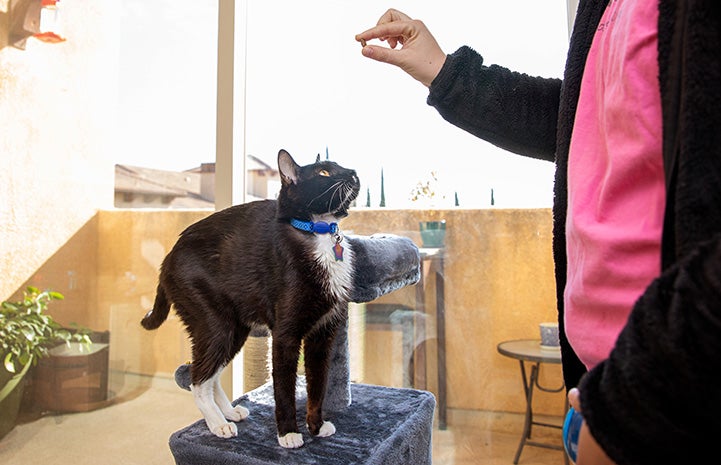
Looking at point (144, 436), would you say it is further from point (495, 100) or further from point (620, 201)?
point (620, 201)

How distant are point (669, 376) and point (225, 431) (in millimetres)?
868

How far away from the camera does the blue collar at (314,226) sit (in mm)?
A: 902

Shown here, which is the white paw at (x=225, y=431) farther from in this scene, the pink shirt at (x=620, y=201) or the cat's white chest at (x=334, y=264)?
the pink shirt at (x=620, y=201)

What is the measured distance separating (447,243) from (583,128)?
1077 millimetres

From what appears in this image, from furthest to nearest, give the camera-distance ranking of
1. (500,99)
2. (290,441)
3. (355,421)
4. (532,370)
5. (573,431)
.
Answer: (532,370) < (355,421) < (290,441) < (500,99) < (573,431)

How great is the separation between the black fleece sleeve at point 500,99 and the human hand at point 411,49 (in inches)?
1.2

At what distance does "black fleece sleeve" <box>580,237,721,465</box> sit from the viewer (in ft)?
0.90

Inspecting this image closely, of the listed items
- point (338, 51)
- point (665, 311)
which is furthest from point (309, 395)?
point (338, 51)

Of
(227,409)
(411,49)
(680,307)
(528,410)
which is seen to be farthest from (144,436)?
(680,307)

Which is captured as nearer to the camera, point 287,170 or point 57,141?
point 287,170

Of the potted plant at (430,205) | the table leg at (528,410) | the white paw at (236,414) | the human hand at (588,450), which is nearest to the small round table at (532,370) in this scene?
the table leg at (528,410)

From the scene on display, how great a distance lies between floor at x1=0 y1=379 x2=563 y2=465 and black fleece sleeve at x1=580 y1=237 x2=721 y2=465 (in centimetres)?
133

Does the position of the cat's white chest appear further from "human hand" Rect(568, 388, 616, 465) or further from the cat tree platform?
"human hand" Rect(568, 388, 616, 465)

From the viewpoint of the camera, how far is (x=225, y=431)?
3.09 feet
